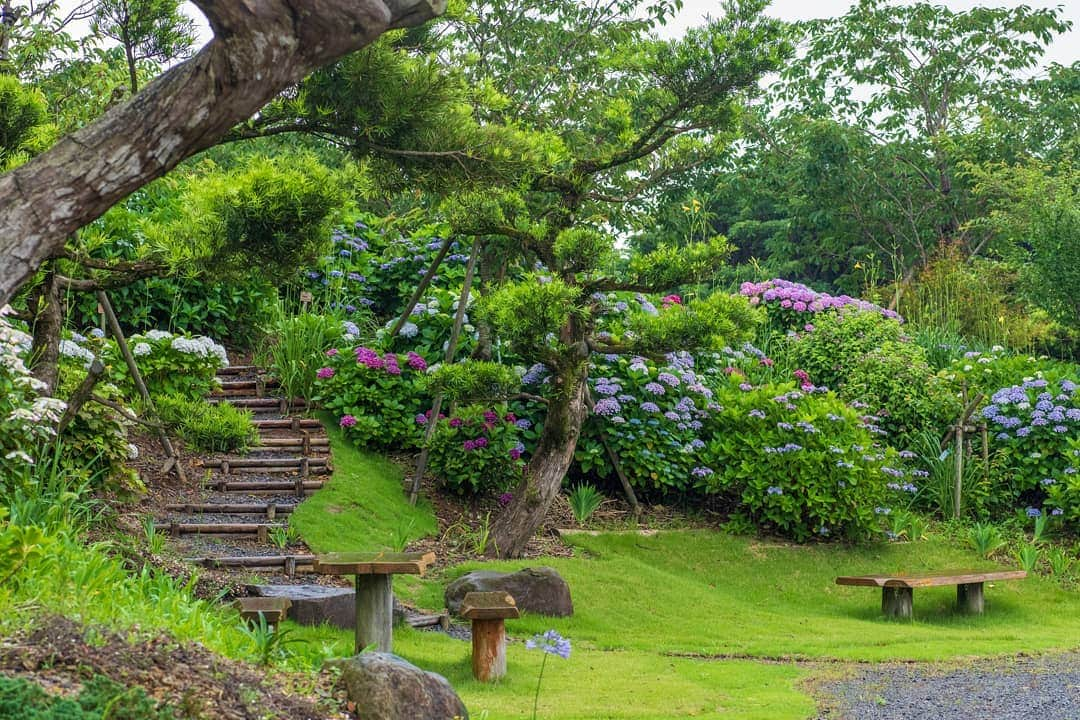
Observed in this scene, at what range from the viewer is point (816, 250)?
20000 mm

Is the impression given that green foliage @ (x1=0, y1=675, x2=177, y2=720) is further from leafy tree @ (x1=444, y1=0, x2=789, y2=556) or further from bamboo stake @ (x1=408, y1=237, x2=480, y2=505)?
bamboo stake @ (x1=408, y1=237, x2=480, y2=505)

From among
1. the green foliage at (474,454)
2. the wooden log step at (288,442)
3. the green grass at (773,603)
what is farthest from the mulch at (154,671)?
the wooden log step at (288,442)

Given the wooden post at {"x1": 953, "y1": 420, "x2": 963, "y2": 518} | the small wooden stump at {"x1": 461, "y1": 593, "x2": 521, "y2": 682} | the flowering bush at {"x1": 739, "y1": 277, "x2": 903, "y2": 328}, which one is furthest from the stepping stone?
the flowering bush at {"x1": 739, "y1": 277, "x2": 903, "y2": 328}

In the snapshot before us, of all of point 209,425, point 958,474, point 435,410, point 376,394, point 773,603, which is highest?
point 376,394

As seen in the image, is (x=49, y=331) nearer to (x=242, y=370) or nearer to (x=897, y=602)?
(x=242, y=370)

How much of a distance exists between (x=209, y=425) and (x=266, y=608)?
4.22 metres

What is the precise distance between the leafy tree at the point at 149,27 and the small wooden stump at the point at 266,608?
8.54ft

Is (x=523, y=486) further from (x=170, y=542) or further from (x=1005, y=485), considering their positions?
(x=1005, y=485)

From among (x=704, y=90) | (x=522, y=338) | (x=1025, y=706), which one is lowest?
(x=1025, y=706)

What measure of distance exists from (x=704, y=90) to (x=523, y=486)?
333cm

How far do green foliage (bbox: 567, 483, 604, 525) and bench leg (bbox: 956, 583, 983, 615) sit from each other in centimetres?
313

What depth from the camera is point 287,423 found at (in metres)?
10.0

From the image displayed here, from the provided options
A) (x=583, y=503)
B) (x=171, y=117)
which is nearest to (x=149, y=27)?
(x=171, y=117)

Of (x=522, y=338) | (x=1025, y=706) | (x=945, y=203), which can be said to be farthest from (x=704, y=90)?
(x=945, y=203)
